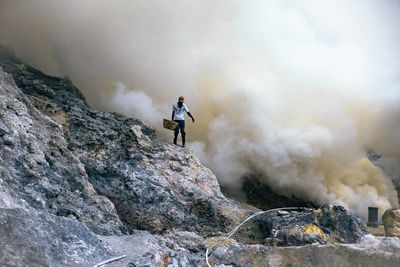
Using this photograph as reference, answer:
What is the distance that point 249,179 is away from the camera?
970 inches

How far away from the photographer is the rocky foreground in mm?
8867

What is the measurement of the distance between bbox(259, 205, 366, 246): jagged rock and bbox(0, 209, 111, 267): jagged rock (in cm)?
454

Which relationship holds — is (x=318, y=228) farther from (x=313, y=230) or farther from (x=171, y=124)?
(x=171, y=124)

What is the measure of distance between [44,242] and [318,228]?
6692 millimetres

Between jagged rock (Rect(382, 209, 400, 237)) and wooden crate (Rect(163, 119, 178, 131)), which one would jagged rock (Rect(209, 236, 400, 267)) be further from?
wooden crate (Rect(163, 119, 178, 131))

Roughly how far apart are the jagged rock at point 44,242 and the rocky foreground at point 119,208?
0.07 feet

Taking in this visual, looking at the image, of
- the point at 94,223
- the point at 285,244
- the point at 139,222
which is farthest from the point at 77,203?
the point at 285,244

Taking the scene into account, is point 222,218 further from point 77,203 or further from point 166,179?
point 77,203

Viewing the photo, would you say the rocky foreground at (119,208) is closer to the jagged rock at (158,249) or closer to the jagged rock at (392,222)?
the jagged rock at (158,249)

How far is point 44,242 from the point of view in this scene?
8.23 metres

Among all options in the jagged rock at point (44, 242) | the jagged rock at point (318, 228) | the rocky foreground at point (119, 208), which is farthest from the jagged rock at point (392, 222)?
the jagged rock at point (44, 242)

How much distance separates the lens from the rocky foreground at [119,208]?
8867 millimetres

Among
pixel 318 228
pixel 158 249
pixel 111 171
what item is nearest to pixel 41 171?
pixel 111 171

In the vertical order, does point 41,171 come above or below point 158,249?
above
